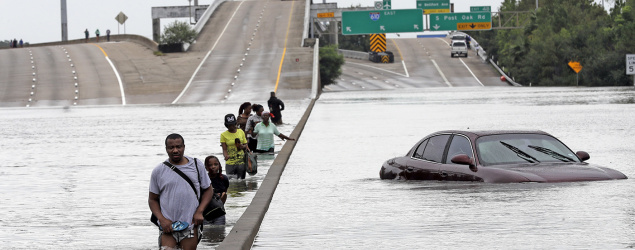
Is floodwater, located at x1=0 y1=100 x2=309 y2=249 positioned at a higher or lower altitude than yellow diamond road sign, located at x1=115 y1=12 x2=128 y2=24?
lower

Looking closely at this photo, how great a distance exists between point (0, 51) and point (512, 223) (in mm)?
93642

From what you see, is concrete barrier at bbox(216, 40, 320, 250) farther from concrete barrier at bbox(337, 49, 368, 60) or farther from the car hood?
concrete barrier at bbox(337, 49, 368, 60)

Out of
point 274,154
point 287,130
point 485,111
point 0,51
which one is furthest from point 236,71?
point 274,154

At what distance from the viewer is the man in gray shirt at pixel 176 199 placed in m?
9.12

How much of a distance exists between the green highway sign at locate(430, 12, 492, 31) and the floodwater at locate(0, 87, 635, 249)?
64512 mm

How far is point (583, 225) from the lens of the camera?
11125 mm

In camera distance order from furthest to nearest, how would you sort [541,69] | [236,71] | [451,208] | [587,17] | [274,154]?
[587,17] < [541,69] < [236,71] < [274,154] < [451,208]

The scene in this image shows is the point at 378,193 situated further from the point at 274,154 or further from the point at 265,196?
the point at 274,154

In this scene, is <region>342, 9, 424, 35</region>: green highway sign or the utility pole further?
the utility pole

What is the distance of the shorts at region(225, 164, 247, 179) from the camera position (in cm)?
1784

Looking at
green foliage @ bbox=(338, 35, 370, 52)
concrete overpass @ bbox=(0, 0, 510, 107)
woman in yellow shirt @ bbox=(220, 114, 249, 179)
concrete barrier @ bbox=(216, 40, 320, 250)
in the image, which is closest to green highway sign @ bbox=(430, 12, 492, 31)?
concrete overpass @ bbox=(0, 0, 510, 107)

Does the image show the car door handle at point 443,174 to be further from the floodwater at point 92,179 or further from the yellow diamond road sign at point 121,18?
the yellow diamond road sign at point 121,18

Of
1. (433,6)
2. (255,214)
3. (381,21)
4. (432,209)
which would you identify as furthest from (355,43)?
(255,214)

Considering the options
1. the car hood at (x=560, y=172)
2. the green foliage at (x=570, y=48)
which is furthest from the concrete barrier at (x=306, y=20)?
the car hood at (x=560, y=172)
